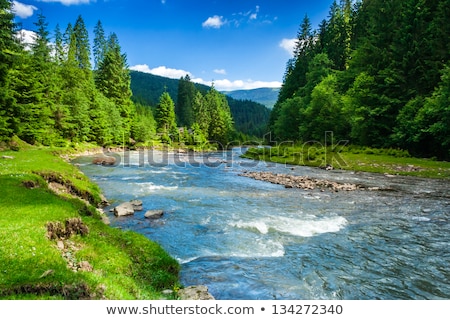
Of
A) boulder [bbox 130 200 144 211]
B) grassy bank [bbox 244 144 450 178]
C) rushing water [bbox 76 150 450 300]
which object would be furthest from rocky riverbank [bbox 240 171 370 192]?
boulder [bbox 130 200 144 211]

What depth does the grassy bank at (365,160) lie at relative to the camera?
1244 inches

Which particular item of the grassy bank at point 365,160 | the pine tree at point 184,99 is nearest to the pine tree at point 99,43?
the pine tree at point 184,99

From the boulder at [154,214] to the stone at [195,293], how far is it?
830cm

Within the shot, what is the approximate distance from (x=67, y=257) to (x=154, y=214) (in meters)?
7.99

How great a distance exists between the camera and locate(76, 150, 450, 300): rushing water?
358 inches

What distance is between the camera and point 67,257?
329 inches

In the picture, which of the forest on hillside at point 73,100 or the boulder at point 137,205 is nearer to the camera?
the boulder at point 137,205

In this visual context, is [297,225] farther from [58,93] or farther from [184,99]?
[184,99]

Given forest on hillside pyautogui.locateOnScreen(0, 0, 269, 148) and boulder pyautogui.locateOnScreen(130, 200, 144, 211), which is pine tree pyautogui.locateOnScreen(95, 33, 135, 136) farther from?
boulder pyautogui.locateOnScreen(130, 200, 144, 211)

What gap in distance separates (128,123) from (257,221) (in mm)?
68978

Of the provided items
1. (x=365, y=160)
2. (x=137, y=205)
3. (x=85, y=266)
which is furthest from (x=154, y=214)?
(x=365, y=160)

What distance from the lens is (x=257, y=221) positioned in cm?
1552

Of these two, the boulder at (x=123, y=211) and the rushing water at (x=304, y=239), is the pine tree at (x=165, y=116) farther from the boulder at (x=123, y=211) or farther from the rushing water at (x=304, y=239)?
the boulder at (x=123, y=211)
